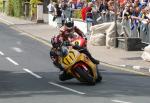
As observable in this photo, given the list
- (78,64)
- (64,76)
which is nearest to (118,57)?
(64,76)

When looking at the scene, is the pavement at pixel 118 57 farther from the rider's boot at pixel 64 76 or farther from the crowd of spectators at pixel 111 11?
the rider's boot at pixel 64 76

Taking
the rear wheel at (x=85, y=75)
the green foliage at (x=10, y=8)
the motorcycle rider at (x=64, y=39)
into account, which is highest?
the motorcycle rider at (x=64, y=39)

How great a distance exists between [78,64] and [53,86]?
94cm

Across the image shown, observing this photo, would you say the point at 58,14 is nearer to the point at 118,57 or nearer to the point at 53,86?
the point at 118,57

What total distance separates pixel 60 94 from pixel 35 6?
33.5 metres

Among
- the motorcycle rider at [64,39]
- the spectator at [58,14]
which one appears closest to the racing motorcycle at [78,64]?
the motorcycle rider at [64,39]

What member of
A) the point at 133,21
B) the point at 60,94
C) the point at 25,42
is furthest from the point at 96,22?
the point at 60,94

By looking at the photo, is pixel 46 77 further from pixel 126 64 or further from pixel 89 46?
pixel 89 46

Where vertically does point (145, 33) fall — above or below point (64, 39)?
below

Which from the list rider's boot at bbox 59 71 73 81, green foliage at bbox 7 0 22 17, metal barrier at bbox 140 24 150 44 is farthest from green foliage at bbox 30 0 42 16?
rider's boot at bbox 59 71 73 81

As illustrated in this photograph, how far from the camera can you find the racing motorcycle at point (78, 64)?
55.7ft

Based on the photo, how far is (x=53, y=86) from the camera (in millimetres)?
16906

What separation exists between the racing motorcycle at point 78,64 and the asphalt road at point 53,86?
0.85ft

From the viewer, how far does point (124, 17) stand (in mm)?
28750
